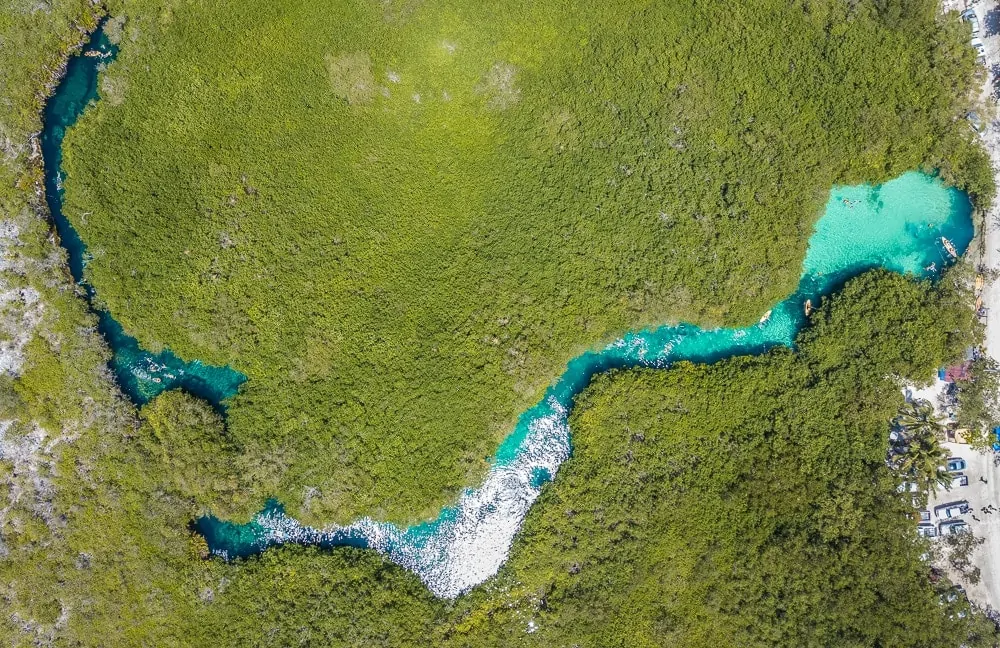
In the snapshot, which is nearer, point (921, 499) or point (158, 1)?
point (921, 499)

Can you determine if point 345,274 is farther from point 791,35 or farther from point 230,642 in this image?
point 791,35

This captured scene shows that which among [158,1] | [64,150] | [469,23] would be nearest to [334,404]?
[64,150]

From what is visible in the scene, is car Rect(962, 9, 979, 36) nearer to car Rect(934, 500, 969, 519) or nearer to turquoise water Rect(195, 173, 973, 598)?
turquoise water Rect(195, 173, 973, 598)

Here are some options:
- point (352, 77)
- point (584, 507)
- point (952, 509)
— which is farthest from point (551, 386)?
point (952, 509)

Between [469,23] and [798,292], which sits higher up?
[469,23]

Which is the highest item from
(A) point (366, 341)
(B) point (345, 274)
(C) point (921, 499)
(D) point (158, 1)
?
(D) point (158, 1)

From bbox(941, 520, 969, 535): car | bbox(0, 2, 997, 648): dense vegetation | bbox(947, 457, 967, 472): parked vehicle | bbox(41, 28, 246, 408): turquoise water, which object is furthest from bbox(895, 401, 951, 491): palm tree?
bbox(41, 28, 246, 408): turquoise water
